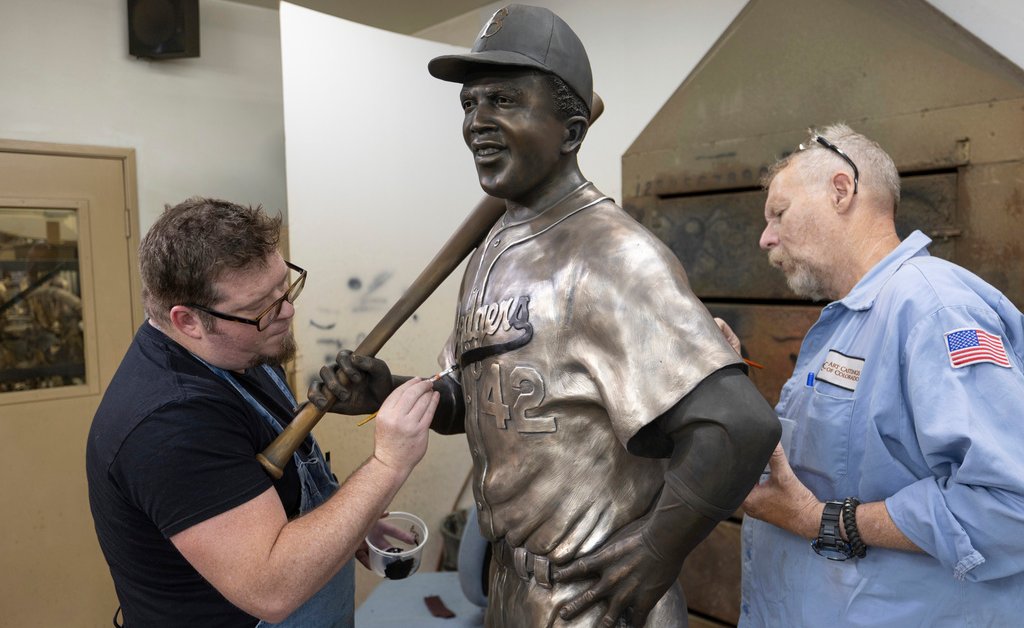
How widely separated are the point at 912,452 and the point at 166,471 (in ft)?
3.86

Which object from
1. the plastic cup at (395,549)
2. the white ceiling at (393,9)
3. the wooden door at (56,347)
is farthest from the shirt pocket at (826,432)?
the wooden door at (56,347)

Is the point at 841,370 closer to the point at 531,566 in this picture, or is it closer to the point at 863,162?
the point at 863,162

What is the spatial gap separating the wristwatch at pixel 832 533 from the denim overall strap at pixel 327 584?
2.96 feet

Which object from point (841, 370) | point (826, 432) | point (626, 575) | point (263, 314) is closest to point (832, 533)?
point (826, 432)

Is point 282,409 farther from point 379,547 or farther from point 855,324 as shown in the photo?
point 855,324

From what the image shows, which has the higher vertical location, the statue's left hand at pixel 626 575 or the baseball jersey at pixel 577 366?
the baseball jersey at pixel 577 366

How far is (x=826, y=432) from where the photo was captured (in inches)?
48.7

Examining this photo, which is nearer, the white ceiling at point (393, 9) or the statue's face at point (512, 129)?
the statue's face at point (512, 129)

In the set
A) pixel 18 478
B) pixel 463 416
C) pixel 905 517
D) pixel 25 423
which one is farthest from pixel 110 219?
pixel 905 517

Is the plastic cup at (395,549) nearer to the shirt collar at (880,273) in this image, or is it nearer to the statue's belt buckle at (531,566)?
the statue's belt buckle at (531,566)

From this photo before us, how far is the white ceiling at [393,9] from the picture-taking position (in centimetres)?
317

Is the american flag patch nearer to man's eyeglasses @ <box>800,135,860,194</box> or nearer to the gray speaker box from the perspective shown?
man's eyeglasses @ <box>800,135,860,194</box>

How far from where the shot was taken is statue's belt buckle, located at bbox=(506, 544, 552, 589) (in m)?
1.03

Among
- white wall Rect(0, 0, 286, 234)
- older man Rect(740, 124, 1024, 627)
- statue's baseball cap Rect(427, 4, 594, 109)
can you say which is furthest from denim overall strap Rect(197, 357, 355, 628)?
white wall Rect(0, 0, 286, 234)
